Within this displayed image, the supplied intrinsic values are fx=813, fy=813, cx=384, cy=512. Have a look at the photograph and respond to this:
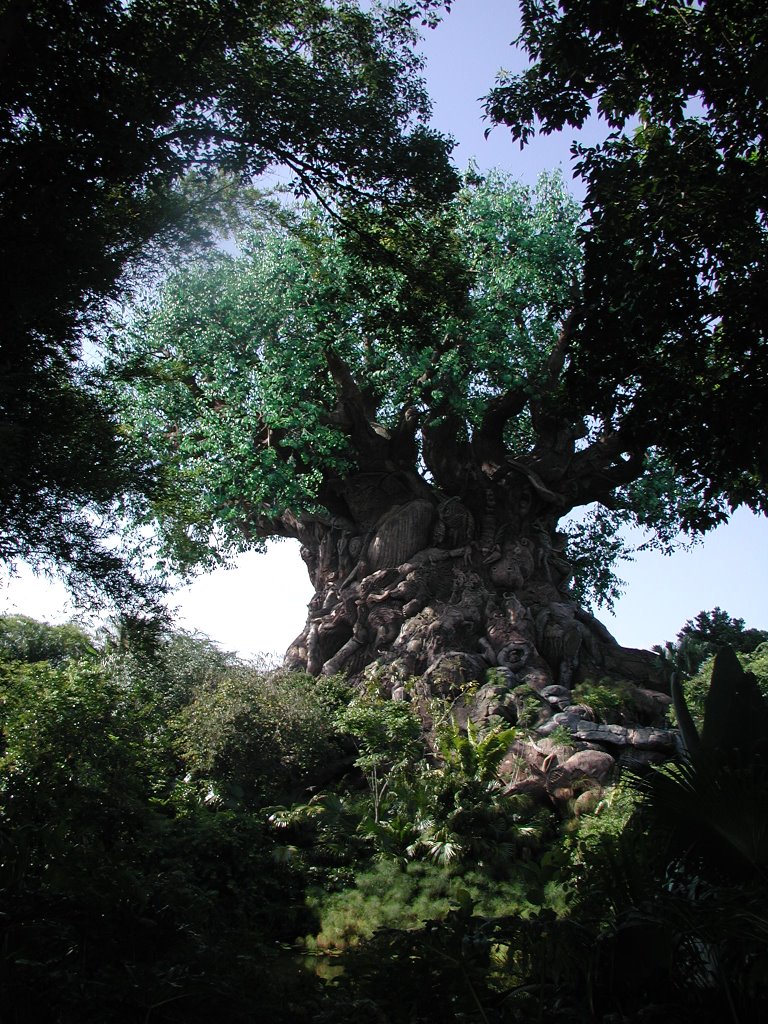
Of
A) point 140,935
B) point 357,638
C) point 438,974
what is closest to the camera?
point 438,974

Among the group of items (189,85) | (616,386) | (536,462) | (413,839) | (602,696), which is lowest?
(413,839)

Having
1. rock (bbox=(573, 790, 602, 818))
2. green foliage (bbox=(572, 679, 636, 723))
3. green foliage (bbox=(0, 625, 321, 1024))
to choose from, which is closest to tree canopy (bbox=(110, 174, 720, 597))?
green foliage (bbox=(572, 679, 636, 723))

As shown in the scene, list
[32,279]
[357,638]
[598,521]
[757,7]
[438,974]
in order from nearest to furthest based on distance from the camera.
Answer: [438,974] → [32,279] → [757,7] → [357,638] → [598,521]

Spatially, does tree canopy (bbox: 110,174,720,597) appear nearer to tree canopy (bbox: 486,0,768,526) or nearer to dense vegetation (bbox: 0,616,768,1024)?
dense vegetation (bbox: 0,616,768,1024)

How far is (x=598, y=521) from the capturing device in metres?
20.0

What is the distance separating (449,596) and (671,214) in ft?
32.8

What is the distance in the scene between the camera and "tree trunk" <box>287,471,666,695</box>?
14.7 m

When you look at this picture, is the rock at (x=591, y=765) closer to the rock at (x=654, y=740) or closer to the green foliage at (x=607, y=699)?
the rock at (x=654, y=740)

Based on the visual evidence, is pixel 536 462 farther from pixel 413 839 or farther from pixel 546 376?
pixel 413 839

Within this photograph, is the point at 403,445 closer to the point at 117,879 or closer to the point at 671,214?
the point at 671,214

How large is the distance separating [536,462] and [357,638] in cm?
508

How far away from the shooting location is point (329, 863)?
10492mm

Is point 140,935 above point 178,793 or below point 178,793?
below

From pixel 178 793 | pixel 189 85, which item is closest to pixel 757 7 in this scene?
pixel 189 85
